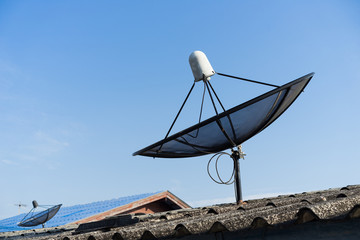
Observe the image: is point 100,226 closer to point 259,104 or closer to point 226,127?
point 226,127

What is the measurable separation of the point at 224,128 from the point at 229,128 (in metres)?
0.11

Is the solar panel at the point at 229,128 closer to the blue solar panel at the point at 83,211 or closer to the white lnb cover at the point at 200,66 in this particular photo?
the white lnb cover at the point at 200,66

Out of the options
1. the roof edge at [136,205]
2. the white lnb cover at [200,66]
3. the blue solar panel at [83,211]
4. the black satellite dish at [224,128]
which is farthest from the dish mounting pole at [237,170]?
the blue solar panel at [83,211]

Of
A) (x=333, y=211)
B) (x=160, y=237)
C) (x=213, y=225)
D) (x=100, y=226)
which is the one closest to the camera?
(x=333, y=211)

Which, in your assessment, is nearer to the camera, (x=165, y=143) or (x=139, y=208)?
(x=165, y=143)

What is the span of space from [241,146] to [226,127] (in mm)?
627

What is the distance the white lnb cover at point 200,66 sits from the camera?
7.25 metres

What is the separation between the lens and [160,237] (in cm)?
429

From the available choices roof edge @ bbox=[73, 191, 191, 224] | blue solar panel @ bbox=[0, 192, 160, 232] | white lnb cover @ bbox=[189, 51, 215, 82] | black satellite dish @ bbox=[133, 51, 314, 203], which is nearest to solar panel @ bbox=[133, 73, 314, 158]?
black satellite dish @ bbox=[133, 51, 314, 203]

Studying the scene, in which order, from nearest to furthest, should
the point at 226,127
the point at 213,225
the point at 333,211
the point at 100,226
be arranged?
the point at 333,211
the point at 213,225
the point at 100,226
the point at 226,127

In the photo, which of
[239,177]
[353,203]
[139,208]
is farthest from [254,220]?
[139,208]

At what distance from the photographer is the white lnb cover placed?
725cm

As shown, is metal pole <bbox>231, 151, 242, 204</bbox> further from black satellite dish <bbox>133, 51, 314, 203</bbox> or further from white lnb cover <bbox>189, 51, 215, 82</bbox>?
white lnb cover <bbox>189, 51, 215, 82</bbox>

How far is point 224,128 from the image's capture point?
7.10m
